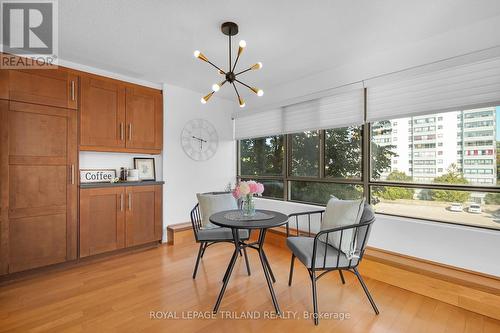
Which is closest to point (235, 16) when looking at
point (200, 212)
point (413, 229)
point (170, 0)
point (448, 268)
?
point (170, 0)

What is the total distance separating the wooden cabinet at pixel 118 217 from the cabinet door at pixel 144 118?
648mm

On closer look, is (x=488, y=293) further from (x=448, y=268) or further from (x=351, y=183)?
(x=351, y=183)

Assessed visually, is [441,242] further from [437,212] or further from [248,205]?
[248,205]

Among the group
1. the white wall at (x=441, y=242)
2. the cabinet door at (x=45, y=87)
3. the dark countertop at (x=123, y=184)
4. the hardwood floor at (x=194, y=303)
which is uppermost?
the cabinet door at (x=45, y=87)

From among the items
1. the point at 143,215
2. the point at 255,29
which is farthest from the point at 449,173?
the point at 143,215

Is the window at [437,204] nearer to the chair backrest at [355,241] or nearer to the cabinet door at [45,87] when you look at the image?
the chair backrest at [355,241]

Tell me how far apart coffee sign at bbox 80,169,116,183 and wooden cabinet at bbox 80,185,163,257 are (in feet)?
0.88

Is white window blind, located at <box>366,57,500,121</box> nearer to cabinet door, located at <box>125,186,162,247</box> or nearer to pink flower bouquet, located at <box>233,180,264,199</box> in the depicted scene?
pink flower bouquet, located at <box>233,180,264,199</box>

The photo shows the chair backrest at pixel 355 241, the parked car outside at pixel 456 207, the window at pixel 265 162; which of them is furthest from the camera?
the window at pixel 265 162

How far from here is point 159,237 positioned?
3.69 meters

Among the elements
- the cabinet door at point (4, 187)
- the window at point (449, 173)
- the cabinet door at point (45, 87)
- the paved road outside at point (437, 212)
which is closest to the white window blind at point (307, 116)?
the window at point (449, 173)

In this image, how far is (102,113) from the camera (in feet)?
10.4

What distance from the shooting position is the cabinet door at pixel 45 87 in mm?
2553

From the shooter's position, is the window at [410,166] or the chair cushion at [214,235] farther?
the chair cushion at [214,235]
